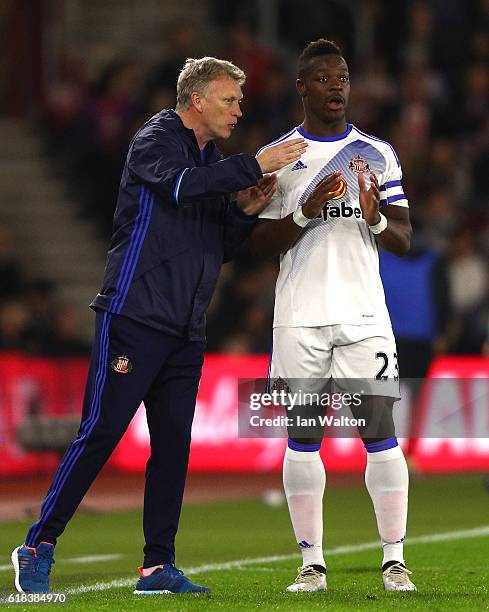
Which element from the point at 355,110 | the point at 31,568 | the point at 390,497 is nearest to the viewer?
the point at 31,568

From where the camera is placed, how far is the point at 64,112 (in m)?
18.4

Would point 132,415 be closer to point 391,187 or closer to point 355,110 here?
point 391,187

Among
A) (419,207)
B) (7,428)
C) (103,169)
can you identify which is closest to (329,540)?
(7,428)

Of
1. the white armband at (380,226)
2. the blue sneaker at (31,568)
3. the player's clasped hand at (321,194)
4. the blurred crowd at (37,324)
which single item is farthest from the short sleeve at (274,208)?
the blurred crowd at (37,324)

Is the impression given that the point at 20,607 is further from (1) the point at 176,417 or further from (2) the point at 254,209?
(2) the point at 254,209

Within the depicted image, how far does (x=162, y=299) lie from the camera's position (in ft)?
21.7

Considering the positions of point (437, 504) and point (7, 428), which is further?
point (7, 428)

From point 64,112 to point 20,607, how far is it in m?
12.8

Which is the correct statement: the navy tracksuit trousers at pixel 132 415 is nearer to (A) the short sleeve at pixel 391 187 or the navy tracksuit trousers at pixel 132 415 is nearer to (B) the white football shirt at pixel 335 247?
(B) the white football shirt at pixel 335 247

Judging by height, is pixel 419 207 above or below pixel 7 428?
above

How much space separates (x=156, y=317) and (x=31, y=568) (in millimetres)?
1155

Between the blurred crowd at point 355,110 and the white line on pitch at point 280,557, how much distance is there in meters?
5.28

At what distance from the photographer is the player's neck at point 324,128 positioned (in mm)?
6750

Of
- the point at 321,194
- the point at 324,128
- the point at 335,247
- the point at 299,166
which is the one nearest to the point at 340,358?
the point at 335,247
